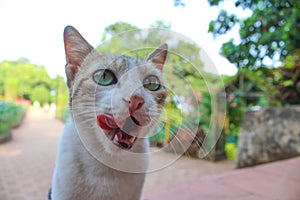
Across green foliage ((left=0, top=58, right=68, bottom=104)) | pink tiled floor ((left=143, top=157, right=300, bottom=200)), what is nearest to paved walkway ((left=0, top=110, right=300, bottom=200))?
pink tiled floor ((left=143, top=157, right=300, bottom=200))

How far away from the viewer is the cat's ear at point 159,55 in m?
0.56

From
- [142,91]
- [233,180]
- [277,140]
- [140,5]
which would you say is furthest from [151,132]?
[277,140]

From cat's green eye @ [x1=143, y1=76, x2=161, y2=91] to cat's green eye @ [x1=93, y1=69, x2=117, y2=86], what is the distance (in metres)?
0.07

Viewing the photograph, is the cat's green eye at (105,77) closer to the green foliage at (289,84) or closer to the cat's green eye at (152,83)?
the cat's green eye at (152,83)

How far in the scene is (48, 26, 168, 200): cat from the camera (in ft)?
1.63

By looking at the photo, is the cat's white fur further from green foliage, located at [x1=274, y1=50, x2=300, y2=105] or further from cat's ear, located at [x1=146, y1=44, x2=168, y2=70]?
green foliage, located at [x1=274, y1=50, x2=300, y2=105]

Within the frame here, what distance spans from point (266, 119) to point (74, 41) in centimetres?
288

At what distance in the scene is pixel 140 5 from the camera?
0.79 metres

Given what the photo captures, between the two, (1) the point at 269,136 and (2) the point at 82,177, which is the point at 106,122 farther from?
(1) the point at 269,136

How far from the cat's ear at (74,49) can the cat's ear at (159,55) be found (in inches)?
5.2

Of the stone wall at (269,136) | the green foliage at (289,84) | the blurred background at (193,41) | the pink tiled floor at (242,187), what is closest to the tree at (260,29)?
the blurred background at (193,41)

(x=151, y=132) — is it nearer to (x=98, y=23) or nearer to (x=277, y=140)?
(x=98, y=23)

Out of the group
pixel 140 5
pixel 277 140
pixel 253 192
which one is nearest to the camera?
pixel 140 5

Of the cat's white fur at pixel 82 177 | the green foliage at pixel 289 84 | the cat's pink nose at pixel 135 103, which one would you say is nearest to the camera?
the cat's pink nose at pixel 135 103
